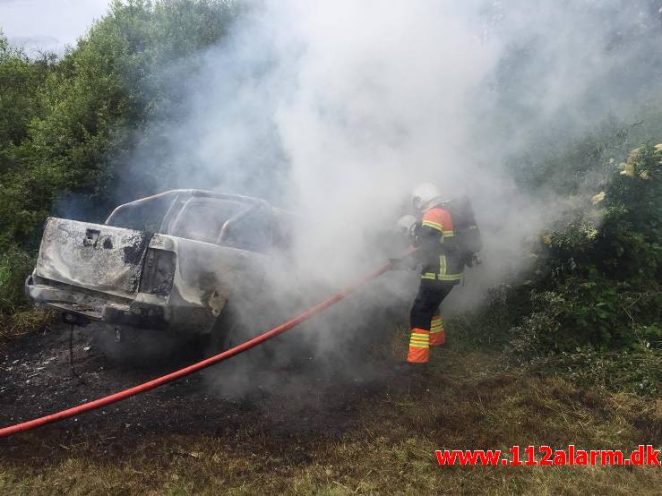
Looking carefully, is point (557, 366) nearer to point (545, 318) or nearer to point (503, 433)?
point (545, 318)

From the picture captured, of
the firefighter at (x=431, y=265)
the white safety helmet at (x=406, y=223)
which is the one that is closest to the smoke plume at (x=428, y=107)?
the white safety helmet at (x=406, y=223)

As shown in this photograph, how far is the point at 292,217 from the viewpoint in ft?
16.2

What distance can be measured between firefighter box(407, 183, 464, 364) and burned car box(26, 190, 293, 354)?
4.62ft

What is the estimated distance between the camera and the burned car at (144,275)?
3.69 meters

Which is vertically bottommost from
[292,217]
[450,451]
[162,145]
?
[450,451]

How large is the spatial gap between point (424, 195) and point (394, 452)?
2.39 m

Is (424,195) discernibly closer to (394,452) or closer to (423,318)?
(423,318)

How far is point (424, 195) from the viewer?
182 inches

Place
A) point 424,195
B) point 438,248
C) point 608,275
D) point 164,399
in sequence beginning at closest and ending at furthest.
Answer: point 164,399 → point 438,248 → point 424,195 → point 608,275

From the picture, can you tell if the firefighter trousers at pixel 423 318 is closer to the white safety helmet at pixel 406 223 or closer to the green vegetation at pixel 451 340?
the green vegetation at pixel 451 340

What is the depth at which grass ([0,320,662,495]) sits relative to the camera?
275 centimetres

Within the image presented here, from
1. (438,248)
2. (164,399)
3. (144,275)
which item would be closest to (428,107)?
(438,248)

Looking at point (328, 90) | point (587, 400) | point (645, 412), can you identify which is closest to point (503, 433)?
point (587, 400)

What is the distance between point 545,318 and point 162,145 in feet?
19.6
